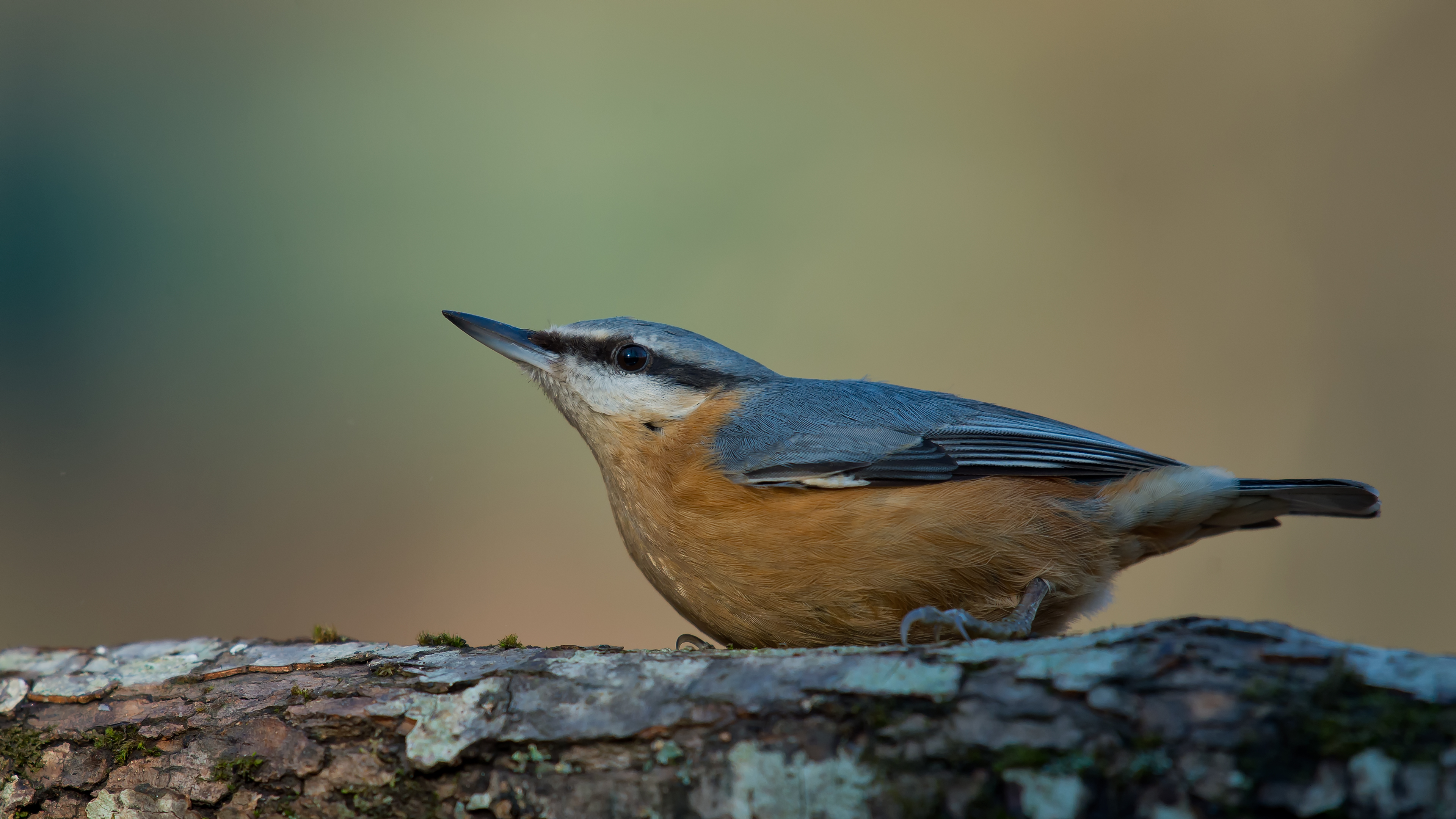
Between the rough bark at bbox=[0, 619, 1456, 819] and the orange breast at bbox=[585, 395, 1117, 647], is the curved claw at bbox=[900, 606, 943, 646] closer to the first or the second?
the orange breast at bbox=[585, 395, 1117, 647]

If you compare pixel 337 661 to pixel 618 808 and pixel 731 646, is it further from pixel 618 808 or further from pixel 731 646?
pixel 731 646

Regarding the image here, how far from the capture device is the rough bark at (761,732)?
59.6 inches

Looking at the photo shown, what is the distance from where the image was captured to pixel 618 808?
1.81 m

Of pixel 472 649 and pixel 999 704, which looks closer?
pixel 999 704

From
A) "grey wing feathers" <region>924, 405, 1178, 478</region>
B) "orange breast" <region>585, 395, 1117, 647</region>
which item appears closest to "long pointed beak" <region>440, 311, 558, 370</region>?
"orange breast" <region>585, 395, 1117, 647</region>

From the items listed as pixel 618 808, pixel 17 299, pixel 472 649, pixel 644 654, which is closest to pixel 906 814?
pixel 618 808

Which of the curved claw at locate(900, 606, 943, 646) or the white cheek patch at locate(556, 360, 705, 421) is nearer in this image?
the curved claw at locate(900, 606, 943, 646)

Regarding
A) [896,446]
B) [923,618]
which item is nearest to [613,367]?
[896,446]

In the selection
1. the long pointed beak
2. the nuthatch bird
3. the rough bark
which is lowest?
the rough bark

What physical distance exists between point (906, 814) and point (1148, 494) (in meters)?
1.76

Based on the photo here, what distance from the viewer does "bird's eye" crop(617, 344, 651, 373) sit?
3367mm

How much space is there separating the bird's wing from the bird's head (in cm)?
25

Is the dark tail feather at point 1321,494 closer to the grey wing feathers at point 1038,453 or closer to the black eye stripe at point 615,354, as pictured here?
the grey wing feathers at point 1038,453

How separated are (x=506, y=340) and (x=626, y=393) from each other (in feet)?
1.68
